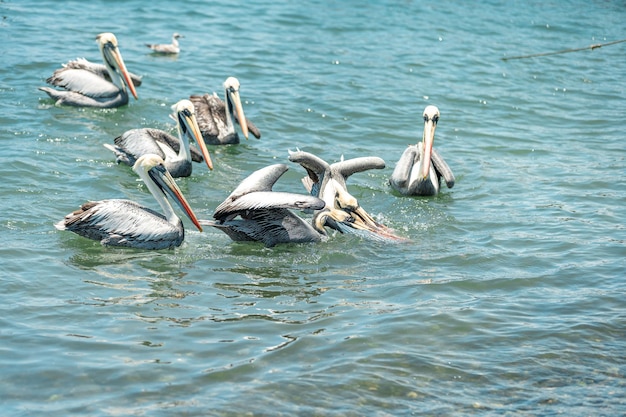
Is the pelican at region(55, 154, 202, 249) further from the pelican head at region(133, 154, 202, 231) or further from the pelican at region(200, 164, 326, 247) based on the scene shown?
the pelican at region(200, 164, 326, 247)

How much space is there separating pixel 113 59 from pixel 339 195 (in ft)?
15.7

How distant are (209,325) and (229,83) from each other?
17.8 feet

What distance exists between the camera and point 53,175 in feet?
30.3

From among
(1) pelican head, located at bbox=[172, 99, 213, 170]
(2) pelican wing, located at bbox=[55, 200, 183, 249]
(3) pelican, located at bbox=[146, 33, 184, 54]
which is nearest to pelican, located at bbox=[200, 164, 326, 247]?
(2) pelican wing, located at bbox=[55, 200, 183, 249]

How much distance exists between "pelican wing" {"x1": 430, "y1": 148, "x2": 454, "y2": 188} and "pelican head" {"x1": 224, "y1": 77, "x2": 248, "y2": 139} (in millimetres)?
2372

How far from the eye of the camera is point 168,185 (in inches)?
305

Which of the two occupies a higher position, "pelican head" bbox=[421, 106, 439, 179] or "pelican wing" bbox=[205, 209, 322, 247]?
"pelican head" bbox=[421, 106, 439, 179]

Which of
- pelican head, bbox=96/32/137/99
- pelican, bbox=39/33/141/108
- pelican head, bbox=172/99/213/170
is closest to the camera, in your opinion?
pelican head, bbox=172/99/213/170

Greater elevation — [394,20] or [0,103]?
[394,20]

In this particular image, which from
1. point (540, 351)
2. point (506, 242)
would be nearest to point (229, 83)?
point (506, 242)

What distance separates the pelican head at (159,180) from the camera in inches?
303

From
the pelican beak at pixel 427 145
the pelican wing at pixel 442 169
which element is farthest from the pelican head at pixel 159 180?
the pelican wing at pixel 442 169

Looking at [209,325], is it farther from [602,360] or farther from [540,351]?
[602,360]

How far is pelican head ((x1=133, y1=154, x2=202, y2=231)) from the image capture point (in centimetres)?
770
